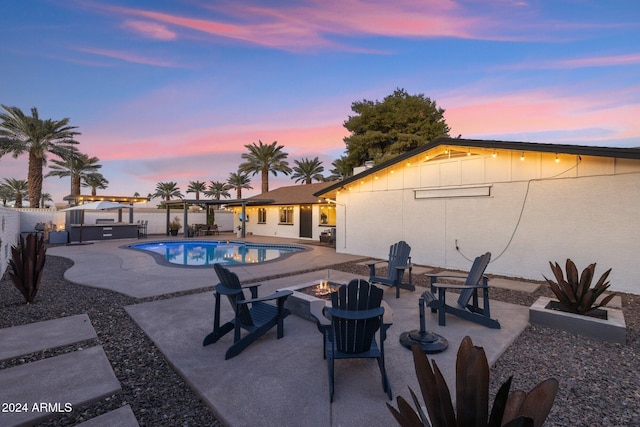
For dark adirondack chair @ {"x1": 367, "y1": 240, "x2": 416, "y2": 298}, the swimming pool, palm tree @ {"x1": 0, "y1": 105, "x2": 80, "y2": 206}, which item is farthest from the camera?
palm tree @ {"x1": 0, "y1": 105, "x2": 80, "y2": 206}

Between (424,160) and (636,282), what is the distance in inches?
242

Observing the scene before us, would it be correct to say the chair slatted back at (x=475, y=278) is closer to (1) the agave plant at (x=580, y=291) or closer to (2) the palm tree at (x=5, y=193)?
(1) the agave plant at (x=580, y=291)

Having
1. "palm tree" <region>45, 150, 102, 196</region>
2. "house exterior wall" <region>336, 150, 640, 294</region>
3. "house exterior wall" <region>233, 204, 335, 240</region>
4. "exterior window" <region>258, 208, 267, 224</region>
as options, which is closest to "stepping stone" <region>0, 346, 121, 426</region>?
"house exterior wall" <region>336, 150, 640, 294</region>

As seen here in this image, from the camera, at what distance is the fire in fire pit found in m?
5.37

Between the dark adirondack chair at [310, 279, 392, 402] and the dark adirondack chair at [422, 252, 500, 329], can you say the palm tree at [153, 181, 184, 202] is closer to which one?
the dark adirondack chair at [422, 252, 500, 329]

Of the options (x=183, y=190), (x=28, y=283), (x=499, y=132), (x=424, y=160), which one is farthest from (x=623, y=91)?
(x=183, y=190)

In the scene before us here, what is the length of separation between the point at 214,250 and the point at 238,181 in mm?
21811

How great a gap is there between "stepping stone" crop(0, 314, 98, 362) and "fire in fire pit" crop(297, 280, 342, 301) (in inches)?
134

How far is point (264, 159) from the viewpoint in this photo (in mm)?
29141

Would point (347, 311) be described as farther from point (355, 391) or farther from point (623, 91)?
point (623, 91)

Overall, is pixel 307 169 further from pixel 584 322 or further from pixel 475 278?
pixel 584 322

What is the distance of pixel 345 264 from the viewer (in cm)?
1005

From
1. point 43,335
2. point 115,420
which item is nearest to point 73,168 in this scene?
point 43,335

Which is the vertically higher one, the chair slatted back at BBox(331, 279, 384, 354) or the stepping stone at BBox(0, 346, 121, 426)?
the chair slatted back at BBox(331, 279, 384, 354)
